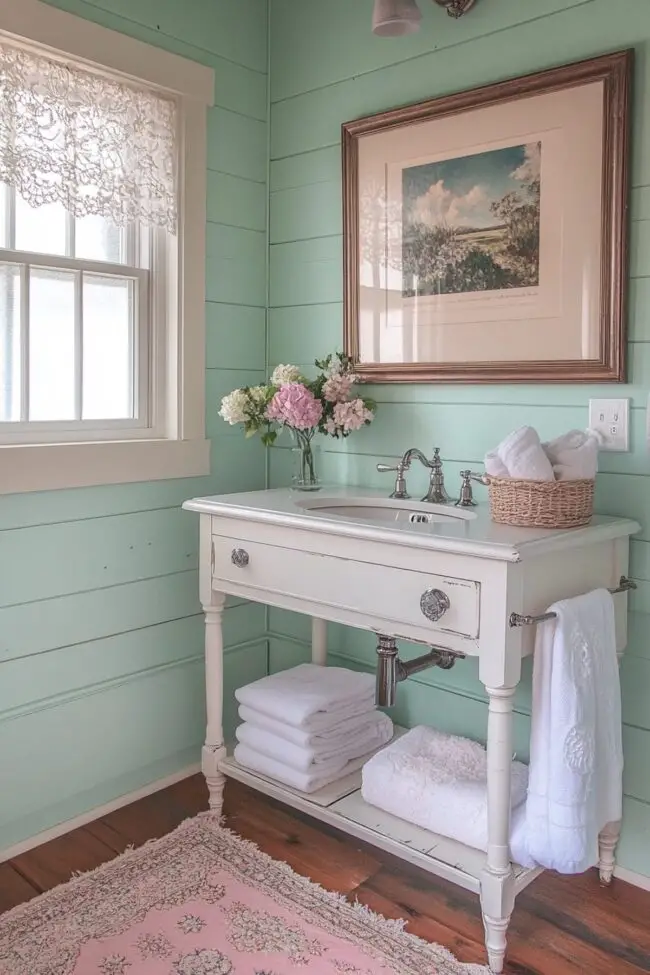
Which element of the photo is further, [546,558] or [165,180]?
[165,180]

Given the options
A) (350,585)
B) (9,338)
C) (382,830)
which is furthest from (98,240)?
(382,830)

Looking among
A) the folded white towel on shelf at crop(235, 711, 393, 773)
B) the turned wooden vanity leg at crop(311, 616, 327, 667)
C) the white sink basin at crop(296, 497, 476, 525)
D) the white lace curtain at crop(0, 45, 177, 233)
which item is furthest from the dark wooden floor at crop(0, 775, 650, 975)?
the white lace curtain at crop(0, 45, 177, 233)

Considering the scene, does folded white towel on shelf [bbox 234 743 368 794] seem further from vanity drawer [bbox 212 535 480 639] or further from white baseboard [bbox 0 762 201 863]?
vanity drawer [bbox 212 535 480 639]

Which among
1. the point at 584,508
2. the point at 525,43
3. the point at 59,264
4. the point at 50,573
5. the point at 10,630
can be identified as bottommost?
the point at 10,630

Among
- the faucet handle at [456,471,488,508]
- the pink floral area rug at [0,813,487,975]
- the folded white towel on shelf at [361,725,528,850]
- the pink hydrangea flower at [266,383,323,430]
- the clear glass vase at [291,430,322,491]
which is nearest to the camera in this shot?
the pink floral area rug at [0,813,487,975]

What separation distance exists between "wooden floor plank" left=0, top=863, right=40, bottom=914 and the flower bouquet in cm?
117

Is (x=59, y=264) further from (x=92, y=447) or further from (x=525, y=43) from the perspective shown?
(x=525, y=43)

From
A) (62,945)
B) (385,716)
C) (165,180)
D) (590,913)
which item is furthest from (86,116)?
(590,913)

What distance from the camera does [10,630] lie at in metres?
2.06

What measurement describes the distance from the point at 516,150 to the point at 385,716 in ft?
4.86

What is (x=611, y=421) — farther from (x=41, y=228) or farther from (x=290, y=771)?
(x=41, y=228)

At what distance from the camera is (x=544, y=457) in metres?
1.72

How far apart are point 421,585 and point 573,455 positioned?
16.2 inches

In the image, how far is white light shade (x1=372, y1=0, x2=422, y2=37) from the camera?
1924 mm
